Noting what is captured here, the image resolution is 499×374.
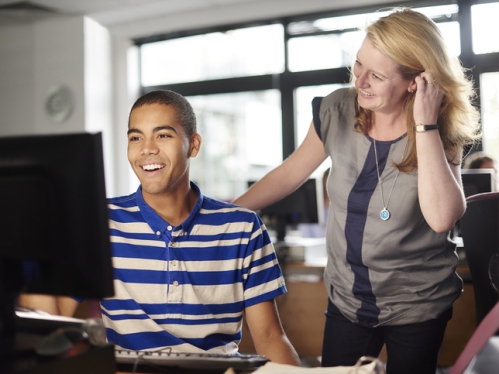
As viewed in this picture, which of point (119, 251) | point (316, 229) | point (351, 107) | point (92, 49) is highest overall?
point (92, 49)

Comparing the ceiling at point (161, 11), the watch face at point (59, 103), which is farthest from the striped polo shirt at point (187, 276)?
the watch face at point (59, 103)

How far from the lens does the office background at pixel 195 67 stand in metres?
5.73

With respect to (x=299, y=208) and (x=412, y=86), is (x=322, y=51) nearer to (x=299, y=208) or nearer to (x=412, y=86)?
Answer: (x=299, y=208)

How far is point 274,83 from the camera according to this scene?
5.93 metres

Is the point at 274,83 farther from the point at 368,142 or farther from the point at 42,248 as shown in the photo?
the point at 42,248

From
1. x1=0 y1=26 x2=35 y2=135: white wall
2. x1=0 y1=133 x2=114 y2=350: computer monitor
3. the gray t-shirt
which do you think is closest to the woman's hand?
the gray t-shirt

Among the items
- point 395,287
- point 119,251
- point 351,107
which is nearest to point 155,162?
point 119,251

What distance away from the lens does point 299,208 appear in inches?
152

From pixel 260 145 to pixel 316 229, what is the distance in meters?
1.57

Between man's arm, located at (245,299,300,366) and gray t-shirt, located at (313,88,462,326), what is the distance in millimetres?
240

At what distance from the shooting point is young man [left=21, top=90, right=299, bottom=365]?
1.40 m

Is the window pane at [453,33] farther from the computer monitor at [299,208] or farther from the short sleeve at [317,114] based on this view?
the short sleeve at [317,114]

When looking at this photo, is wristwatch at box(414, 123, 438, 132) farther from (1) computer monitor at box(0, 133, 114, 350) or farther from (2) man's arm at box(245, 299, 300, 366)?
(1) computer monitor at box(0, 133, 114, 350)

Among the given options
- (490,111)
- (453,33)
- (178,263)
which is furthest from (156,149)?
(453,33)
